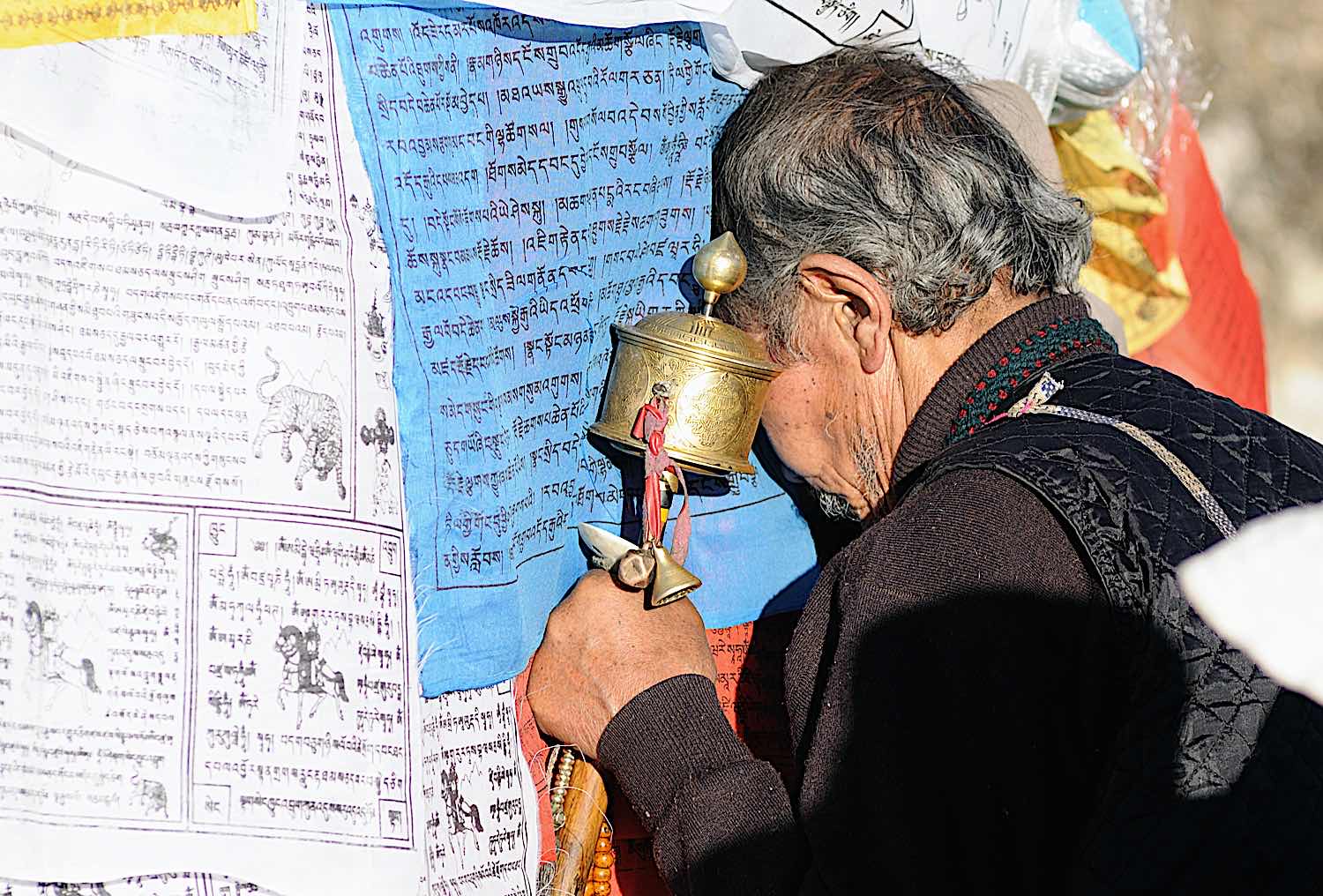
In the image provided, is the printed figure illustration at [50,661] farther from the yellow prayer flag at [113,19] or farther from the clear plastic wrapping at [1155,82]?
the clear plastic wrapping at [1155,82]

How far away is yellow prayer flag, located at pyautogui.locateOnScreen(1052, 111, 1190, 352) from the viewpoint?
2.44 metres

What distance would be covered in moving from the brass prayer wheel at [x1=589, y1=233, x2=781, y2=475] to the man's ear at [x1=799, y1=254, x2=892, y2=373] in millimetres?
101

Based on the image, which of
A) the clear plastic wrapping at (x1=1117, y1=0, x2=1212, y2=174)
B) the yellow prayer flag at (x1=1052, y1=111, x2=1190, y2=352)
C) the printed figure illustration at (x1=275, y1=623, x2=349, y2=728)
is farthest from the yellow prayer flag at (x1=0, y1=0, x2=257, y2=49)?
the clear plastic wrapping at (x1=1117, y1=0, x2=1212, y2=174)

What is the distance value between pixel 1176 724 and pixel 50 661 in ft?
3.15

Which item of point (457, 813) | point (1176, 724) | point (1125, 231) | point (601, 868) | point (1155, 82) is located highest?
point (1155, 82)

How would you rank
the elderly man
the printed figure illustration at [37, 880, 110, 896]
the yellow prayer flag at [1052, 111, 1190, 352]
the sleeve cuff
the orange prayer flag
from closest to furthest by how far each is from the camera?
the printed figure illustration at [37, 880, 110, 896], the elderly man, the sleeve cuff, the yellow prayer flag at [1052, 111, 1190, 352], the orange prayer flag

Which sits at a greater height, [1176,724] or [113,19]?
[113,19]

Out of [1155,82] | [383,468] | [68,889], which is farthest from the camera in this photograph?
[1155,82]

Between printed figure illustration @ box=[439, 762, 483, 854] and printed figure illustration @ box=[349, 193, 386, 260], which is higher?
printed figure illustration @ box=[349, 193, 386, 260]

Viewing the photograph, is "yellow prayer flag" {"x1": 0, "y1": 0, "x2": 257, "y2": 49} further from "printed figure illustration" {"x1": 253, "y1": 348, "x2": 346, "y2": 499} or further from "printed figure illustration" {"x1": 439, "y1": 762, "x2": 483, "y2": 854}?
"printed figure illustration" {"x1": 439, "y1": 762, "x2": 483, "y2": 854}

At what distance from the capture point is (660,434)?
147cm

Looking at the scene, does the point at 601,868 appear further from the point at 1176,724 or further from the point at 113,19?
the point at 113,19

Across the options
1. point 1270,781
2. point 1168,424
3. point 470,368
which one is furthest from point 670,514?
point 1270,781

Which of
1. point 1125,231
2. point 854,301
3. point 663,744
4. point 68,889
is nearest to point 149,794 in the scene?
point 68,889
